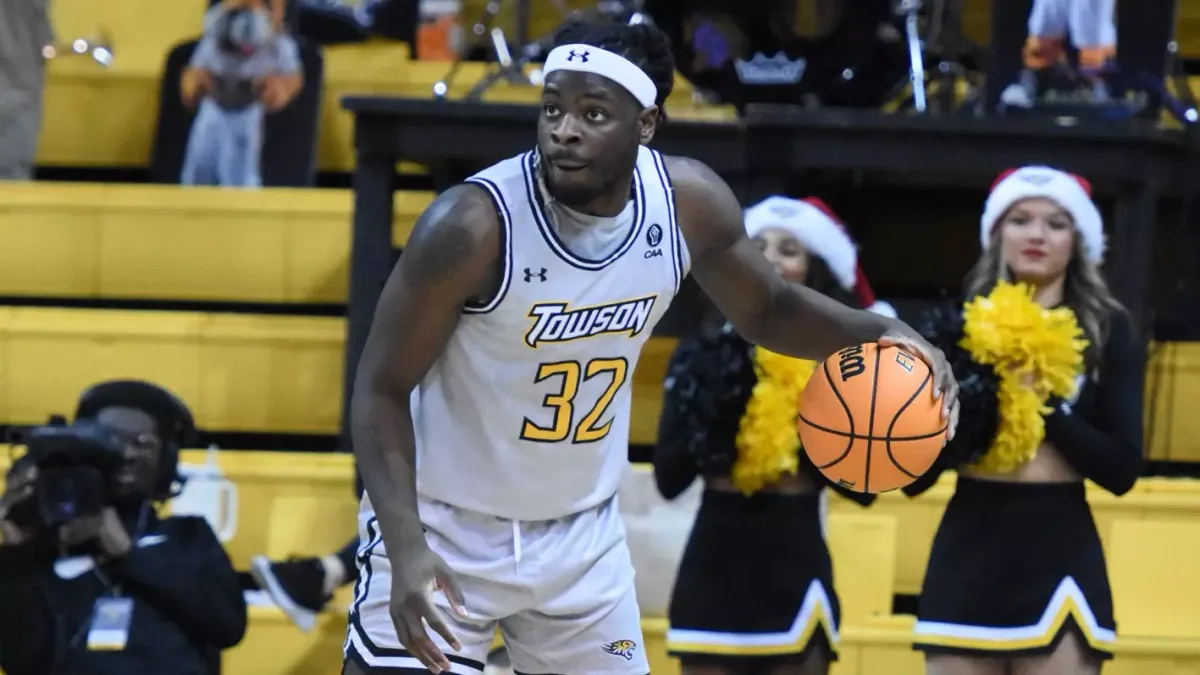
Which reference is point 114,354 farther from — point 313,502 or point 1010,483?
point 1010,483

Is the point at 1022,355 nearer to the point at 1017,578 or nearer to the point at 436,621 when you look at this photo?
the point at 1017,578

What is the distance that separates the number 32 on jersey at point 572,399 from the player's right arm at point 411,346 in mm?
203

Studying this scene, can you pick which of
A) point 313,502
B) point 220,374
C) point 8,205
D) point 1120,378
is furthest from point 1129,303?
point 8,205

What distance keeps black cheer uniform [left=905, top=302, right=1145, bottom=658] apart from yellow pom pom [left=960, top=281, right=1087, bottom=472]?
0.03 m

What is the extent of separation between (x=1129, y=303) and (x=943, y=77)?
1.36m

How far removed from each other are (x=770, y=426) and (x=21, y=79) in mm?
3761

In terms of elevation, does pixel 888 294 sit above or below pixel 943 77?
below

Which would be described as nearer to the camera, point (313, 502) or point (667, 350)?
point (313, 502)

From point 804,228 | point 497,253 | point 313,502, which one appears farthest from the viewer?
point 313,502

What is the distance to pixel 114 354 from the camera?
5480 millimetres

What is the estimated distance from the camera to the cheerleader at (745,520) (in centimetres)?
367

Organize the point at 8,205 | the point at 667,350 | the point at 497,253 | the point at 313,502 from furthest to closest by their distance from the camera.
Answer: the point at 8,205, the point at 667,350, the point at 313,502, the point at 497,253

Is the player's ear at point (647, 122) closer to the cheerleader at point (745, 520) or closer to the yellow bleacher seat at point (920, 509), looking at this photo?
the cheerleader at point (745, 520)

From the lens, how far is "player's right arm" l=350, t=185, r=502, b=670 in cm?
243
